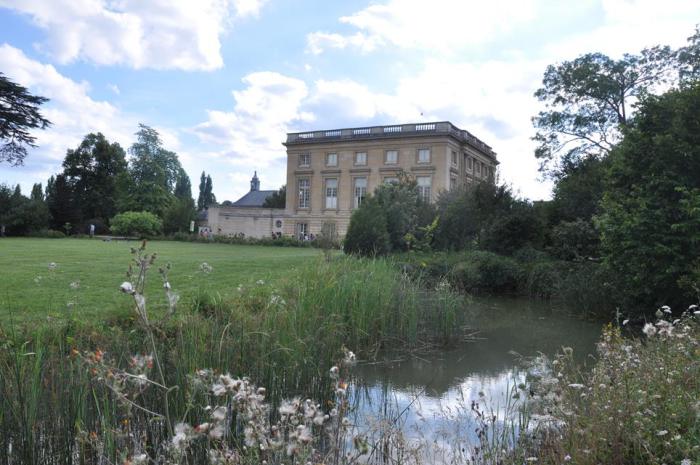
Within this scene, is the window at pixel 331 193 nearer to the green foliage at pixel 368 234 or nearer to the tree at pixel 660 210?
the green foliage at pixel 368 234

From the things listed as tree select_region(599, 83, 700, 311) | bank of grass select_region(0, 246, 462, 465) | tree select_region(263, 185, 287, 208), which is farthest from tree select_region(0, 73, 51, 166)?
tree select_region(263, 185, 287, 208)

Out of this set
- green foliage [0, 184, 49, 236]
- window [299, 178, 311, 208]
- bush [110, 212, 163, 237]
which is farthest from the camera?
window [299, 178, 311, 208]

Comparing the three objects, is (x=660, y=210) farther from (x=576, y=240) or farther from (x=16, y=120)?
(x=16, y=120)

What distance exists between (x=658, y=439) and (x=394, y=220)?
16.9 meters

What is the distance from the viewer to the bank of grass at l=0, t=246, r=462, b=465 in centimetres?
302

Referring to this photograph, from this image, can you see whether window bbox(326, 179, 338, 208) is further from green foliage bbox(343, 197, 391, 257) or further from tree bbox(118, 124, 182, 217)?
green foliage bbox(343, 197, 391, 257)

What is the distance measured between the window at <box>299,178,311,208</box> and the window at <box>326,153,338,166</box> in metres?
2.75

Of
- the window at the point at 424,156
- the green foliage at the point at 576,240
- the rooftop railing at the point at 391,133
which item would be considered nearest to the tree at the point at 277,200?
the rooftop railing at the point at 391,133

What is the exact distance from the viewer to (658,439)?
2650mm

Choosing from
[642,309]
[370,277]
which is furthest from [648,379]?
[642,309]

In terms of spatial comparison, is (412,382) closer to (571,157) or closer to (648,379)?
(648,379)

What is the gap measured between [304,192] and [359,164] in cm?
627

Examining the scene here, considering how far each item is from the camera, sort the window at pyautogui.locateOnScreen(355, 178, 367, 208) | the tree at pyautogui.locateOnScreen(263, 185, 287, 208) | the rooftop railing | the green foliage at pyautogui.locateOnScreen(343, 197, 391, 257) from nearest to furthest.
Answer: the green foliage at pyautogui.locateOnScreen(343, 197, 391, 257)
the rooftop railing
the window at pyautogui.locateOnScreen(355, 178, 367, 208)
the tree at pyautogui.locateOnScreen(263, 185, 287, 208)

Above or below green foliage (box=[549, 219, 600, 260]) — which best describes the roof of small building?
above
